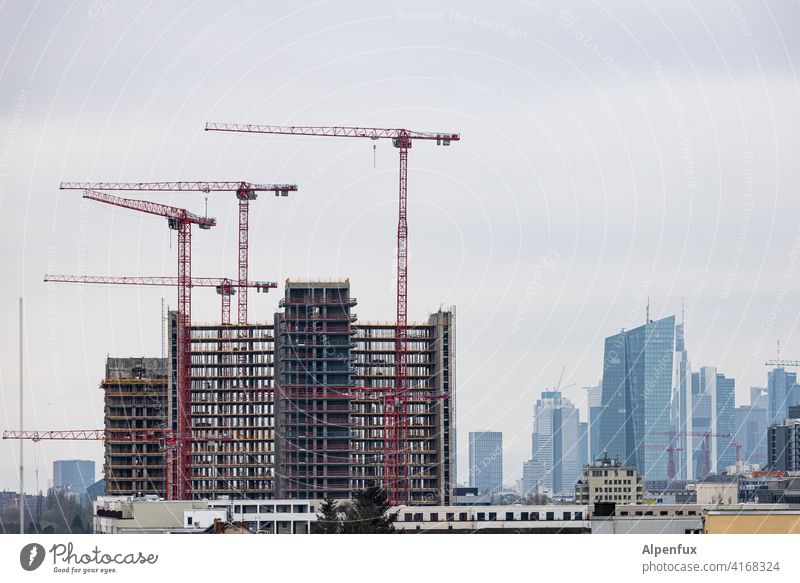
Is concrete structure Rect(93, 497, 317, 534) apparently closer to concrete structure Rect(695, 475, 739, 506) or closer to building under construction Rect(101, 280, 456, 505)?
building under construction Rect(101, 280, 456, 505)

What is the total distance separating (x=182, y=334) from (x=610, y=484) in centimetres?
4923

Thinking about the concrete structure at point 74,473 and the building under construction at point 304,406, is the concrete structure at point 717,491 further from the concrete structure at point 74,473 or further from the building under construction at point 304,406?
the concrete structure at point 74,473

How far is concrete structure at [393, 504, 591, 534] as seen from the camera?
91312 millimetres

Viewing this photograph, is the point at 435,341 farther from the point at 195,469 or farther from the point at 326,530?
the point at 326,530

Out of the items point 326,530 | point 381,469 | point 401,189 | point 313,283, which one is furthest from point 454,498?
point 326,530

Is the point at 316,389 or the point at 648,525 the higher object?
the point at 316,389

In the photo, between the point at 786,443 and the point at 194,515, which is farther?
the point at 786,443

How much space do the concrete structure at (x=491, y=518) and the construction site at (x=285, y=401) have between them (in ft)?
76.5

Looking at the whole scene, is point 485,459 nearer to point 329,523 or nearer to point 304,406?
point 304,406

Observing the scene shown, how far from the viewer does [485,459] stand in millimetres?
124875

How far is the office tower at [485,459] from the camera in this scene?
116 m

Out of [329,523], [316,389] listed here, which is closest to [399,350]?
[316,389]
